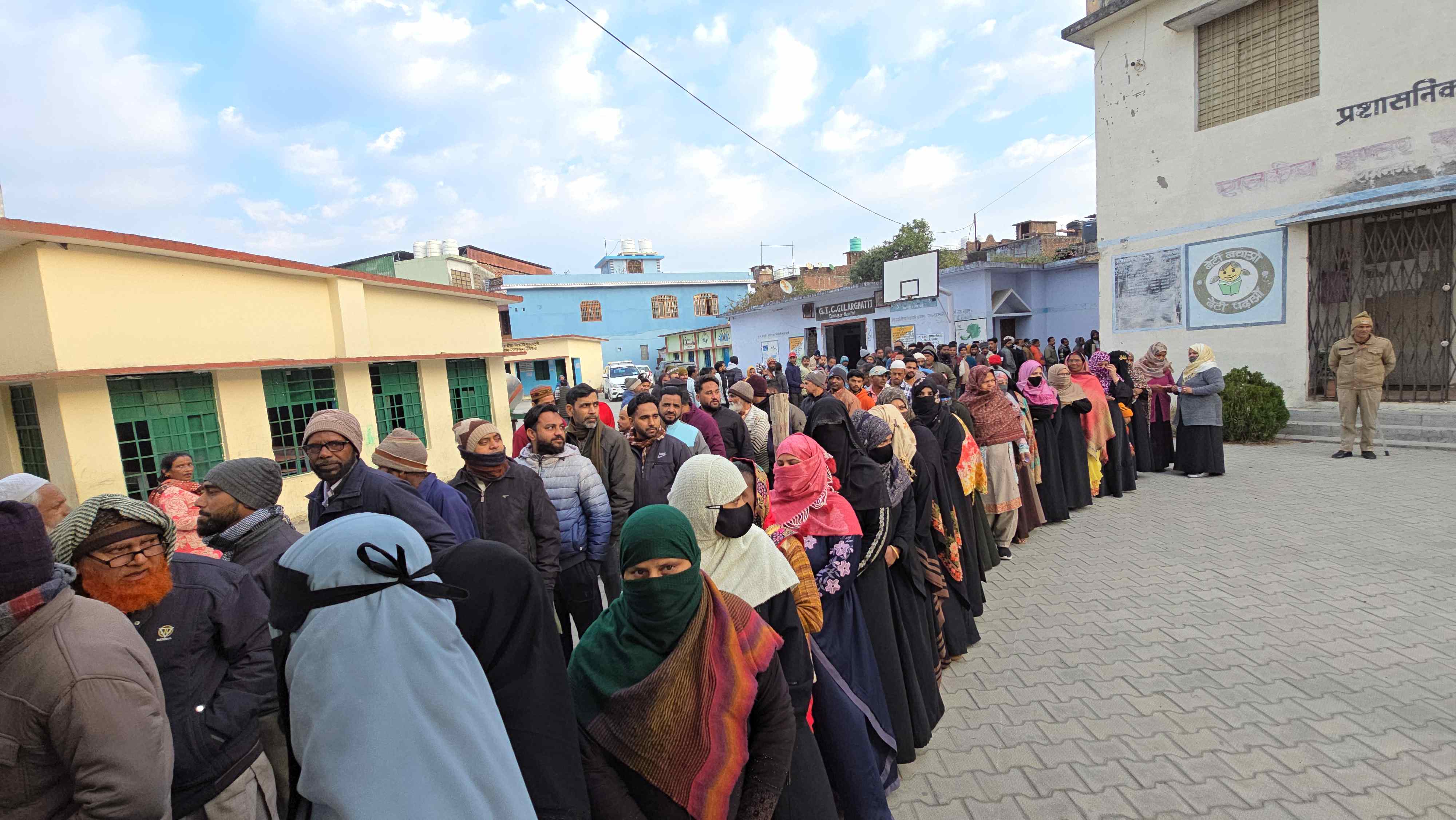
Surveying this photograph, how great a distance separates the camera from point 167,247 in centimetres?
791

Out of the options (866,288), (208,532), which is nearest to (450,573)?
(208,532)

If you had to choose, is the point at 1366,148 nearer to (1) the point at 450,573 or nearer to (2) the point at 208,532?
(1) the point at 450,573

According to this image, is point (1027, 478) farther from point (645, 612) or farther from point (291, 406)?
point (291, 406)

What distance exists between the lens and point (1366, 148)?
8664 mm

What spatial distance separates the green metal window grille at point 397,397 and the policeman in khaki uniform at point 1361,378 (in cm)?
1278

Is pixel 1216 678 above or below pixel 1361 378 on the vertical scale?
below

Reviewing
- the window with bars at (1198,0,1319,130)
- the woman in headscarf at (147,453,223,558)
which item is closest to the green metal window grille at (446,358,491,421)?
the woman in headscarf at (147,453,223,558)

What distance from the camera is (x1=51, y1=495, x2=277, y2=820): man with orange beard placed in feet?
5.89

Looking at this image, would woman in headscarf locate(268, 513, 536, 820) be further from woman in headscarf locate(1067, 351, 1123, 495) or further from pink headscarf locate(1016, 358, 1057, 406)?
woman in headscarf locate(1067, 351, 1123, 495)

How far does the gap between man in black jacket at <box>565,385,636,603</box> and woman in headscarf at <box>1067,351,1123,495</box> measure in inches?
188

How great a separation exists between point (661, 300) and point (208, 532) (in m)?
31.7

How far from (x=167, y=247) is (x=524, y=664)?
30.9 ft

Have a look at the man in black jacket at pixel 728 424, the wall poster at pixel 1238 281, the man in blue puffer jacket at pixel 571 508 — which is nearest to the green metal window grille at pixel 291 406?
the man in black jacket at pixel 728 424

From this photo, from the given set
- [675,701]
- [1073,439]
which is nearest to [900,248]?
[1073,439]
